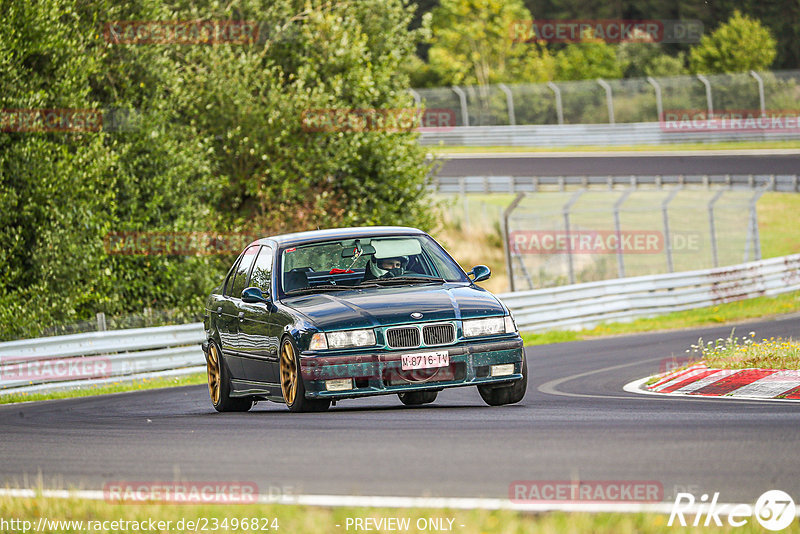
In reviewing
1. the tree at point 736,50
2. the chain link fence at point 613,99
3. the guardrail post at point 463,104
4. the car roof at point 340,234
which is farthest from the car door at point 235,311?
the tree at point 736,50

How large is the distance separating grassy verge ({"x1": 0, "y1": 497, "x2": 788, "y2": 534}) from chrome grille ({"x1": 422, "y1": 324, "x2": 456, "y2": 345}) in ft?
12.6

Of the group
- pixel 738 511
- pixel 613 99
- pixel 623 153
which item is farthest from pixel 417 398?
pixel 613 99

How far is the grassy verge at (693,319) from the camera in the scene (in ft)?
75.1

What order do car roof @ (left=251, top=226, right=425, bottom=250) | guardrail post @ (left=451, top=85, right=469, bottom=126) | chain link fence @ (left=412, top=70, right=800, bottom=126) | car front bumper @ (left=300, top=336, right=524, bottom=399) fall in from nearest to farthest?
car front bumper @ (left=300, top=336, right=524, bottom=399) < car roof @ (left=251, top=226, right=425, bottom=250) < chain link fence @ (left=412, top=70, right=800, bottom=126) < guardrail post @ (left=451, top=85, right=469, bottom=126)

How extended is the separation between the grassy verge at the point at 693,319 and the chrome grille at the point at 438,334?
42.7 feet

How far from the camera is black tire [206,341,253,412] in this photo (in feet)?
37.4

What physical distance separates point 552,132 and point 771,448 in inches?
1779

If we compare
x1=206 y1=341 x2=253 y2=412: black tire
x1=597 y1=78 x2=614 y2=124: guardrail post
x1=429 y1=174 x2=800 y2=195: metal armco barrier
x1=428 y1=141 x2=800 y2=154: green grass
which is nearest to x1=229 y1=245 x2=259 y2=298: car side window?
x1=206 y1=341 x2=253 y2=412: black tire

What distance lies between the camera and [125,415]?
37.4ft

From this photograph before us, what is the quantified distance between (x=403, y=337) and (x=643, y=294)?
54.1 ft

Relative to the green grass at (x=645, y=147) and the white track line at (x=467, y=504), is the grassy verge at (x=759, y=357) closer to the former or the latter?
the white track line at (x=467, y=504)

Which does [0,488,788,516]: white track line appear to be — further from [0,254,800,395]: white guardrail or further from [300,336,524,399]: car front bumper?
[0,254,800,395]: white guardrail

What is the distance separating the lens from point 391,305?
9.46m

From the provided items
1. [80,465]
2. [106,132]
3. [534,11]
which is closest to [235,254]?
[106,132]
